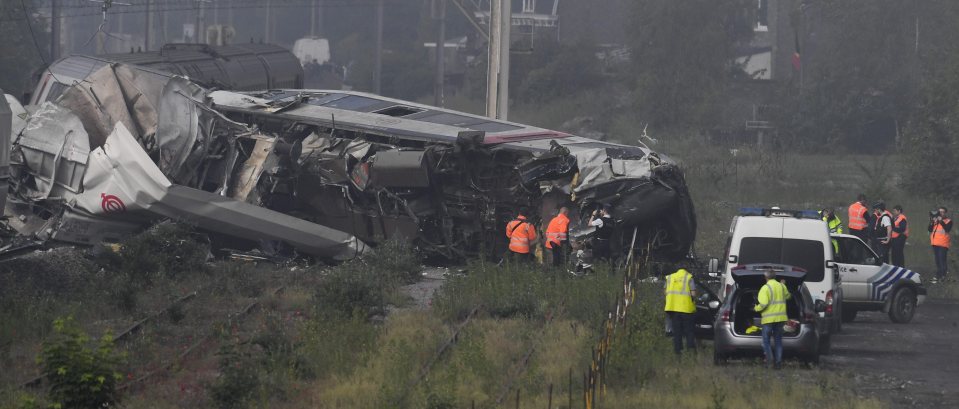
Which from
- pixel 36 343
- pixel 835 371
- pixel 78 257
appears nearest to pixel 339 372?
pixel 36 343

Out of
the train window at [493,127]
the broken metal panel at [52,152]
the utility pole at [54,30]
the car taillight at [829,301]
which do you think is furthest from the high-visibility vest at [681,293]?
the utility pole at [54,30]

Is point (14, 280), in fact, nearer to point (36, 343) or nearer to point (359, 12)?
point (36, 343)

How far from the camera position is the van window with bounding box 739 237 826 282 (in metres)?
16.3

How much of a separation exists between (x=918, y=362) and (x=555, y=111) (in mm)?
43563

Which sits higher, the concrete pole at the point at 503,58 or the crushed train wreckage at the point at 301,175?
the concrete pole at the point at 503,58

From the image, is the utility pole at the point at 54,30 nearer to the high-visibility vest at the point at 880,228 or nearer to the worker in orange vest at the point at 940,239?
the high-visibility vest at the point at 880,228

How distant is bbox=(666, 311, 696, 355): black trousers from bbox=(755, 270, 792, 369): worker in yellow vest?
1023mm

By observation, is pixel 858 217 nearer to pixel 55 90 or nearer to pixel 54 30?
pixel 55 90

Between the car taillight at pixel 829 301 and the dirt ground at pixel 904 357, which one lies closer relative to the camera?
the dirt ground at pixel 904 357

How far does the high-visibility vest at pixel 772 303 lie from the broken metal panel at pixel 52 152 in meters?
12.0

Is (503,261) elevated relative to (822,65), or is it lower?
lower

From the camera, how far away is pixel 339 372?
43.8ft

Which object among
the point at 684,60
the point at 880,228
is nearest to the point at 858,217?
the point at 880,228

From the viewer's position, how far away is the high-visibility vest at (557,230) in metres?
20.5
